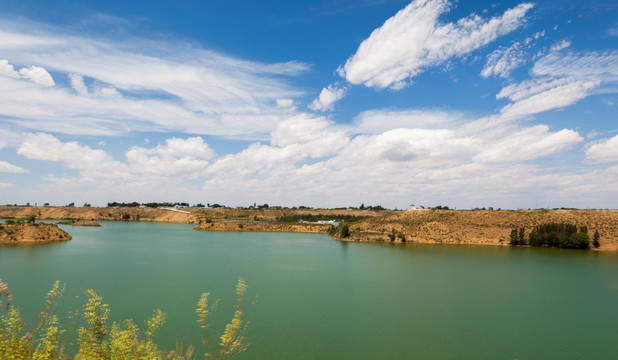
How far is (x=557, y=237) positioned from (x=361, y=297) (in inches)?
2963

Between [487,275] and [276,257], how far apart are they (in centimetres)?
3779

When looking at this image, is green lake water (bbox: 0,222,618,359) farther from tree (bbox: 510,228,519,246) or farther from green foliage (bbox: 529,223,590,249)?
tree (bbox: 510,228,519,246)

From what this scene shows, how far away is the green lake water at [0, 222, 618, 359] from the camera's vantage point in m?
25.3

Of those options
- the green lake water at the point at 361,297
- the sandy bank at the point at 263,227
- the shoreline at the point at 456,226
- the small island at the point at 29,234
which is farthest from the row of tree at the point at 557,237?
the small island at the point at 29,234

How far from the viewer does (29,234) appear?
78.3 metres

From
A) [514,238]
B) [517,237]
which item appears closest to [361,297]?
[514,238]

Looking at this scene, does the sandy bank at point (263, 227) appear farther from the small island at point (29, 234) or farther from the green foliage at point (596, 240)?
the green foliage at point (596, 240)

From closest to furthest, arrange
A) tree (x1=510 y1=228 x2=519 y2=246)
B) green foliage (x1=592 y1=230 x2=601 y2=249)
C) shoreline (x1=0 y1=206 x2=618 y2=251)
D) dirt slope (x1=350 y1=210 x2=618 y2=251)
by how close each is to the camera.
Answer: green foliage (x1=592 y1=230 x2=601 y2=249) → tree (x1=510 y1=228 x2=519 y2=246) → dirt slope (x1=350 y1=210 x2=618 y2=251) → shoreline (x1=0 y1=206 x2=618 y2=251)

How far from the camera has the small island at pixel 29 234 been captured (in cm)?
7545

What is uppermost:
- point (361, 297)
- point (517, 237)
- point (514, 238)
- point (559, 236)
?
point (559, 236)

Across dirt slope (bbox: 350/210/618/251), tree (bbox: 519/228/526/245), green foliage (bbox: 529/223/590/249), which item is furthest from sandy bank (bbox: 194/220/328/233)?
green foliage (bbox: 529/223/590/249)

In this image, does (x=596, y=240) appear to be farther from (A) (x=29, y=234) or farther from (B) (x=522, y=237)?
(A) (x=29, y=234)

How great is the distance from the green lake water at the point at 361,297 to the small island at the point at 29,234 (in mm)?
9304

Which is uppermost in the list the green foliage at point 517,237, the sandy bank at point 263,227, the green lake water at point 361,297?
the green foliage at point 517,237
